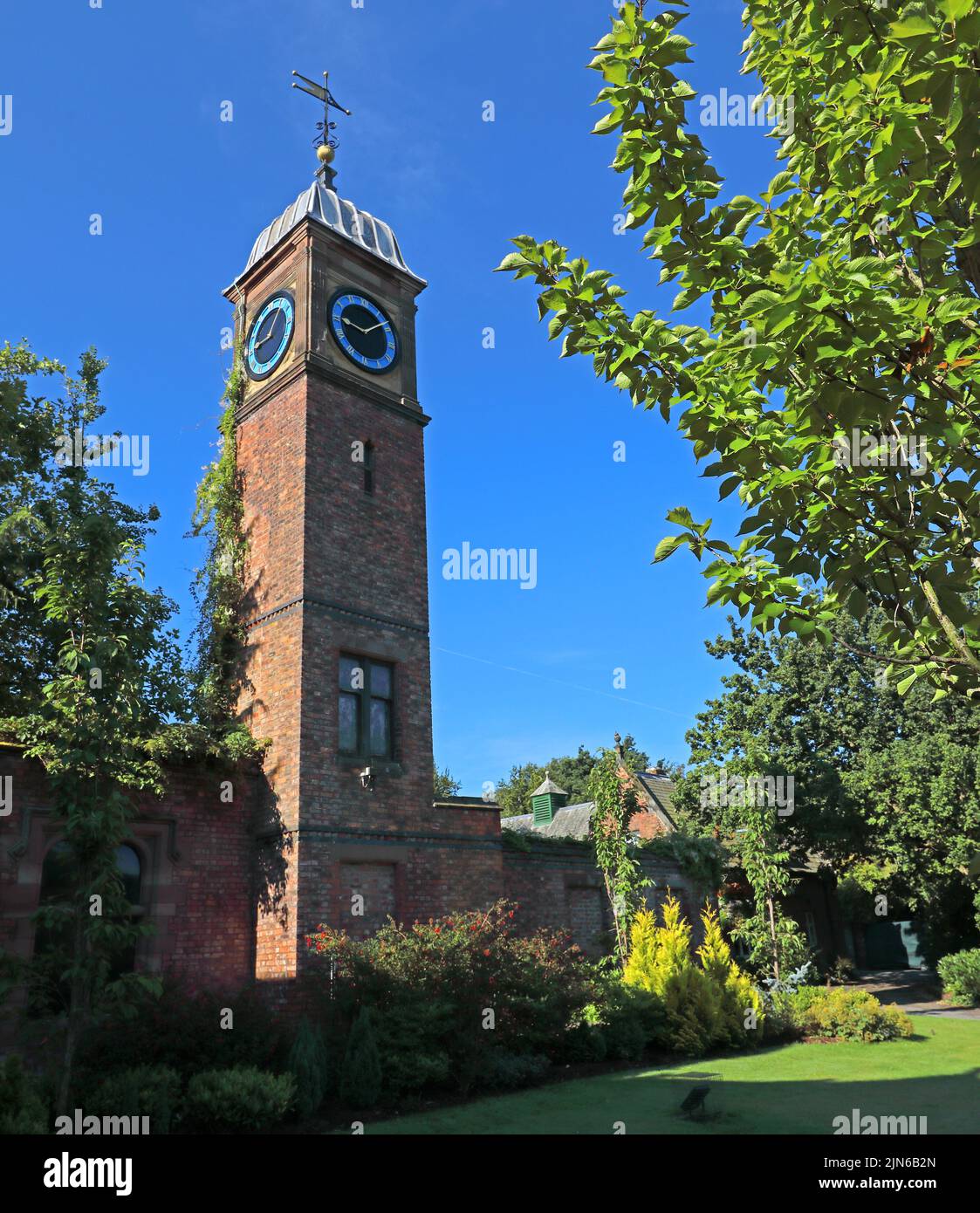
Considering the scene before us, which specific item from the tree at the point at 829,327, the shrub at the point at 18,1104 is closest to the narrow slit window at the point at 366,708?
the shrub at the point at 18,1104

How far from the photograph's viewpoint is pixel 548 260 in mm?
4508

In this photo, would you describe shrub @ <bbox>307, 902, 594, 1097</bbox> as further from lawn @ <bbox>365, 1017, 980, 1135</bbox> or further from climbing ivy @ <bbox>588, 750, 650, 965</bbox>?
climbing ivy @ <bbox>588, 750, 650, 965</bbox>

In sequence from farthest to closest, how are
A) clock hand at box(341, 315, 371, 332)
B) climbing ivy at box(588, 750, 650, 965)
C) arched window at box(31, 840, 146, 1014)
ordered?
climbing ivy at box(588, 750, 650, 965), clock hand at box(341, 315, 371, 332), arched window at box(31, 840, 146, 1014)

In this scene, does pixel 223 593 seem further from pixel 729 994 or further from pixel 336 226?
pixel 729 994

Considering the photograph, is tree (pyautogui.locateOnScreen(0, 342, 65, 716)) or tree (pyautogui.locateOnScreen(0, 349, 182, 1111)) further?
tree (pyautogui.locateOnScreen(0, 342, 65, 716))

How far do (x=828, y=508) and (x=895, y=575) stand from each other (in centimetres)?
60

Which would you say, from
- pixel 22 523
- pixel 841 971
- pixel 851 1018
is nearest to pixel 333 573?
pixel 22 523

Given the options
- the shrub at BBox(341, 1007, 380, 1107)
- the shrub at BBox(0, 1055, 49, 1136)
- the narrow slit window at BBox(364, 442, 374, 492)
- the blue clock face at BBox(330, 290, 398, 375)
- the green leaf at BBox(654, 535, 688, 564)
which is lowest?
the shrub at BBox(341, 1007, 380, 1107)

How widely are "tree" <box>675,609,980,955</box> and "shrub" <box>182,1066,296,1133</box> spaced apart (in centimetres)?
1530

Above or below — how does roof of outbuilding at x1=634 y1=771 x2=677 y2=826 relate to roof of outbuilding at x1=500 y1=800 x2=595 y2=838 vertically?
above

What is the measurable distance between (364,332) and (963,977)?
943 inches

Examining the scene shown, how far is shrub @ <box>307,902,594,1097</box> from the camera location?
40.1ft

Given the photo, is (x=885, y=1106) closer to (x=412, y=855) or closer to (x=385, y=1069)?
(x=385, y=1069)

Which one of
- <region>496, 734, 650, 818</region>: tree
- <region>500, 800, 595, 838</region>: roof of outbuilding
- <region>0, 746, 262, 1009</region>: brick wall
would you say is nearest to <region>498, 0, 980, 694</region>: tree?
<region>0, 746, 262, 1009</region>: brick wall
